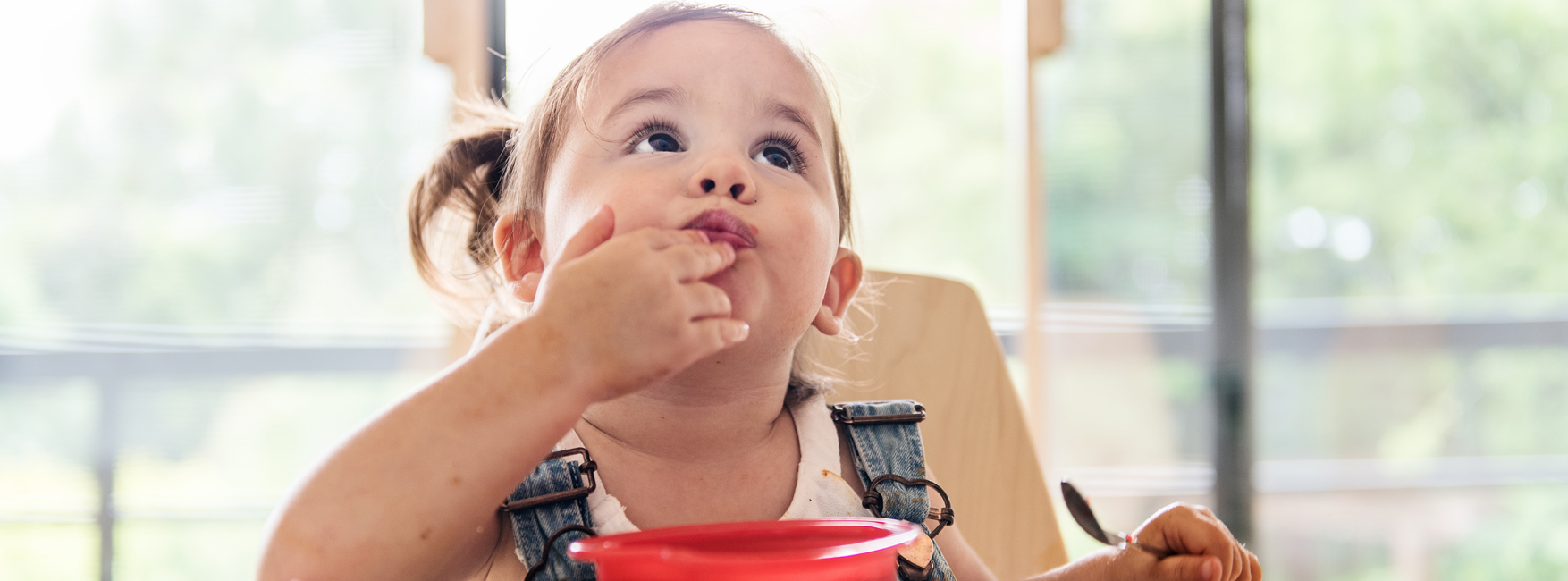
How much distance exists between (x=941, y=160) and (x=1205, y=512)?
1317 mm

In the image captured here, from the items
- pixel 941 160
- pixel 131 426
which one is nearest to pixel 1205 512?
pixel 941 160

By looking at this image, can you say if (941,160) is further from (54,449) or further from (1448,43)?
(54,449)

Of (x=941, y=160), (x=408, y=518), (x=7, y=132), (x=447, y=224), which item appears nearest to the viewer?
(x=408, y=518)

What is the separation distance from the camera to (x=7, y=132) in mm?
1620

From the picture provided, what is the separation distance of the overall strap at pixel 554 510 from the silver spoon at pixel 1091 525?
0.32 meters

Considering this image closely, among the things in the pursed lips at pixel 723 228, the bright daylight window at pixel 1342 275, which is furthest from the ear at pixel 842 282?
the bright daylight window at pixel 1342 275

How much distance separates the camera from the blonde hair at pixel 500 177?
73 cm

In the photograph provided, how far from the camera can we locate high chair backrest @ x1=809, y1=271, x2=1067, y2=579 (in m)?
0.90

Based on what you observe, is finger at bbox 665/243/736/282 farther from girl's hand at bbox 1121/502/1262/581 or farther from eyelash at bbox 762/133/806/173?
girl's hand at bbox 1121/502/1262/581

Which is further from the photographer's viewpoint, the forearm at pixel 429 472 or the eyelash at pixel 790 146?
the eyelash at pixel 790 146

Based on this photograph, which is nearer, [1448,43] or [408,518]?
[408,518]

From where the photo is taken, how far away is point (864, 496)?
0.70m

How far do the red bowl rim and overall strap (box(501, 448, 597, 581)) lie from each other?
0.18 meters

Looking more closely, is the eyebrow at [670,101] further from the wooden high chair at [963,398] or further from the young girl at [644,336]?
the wooden high chair at [963,398]
